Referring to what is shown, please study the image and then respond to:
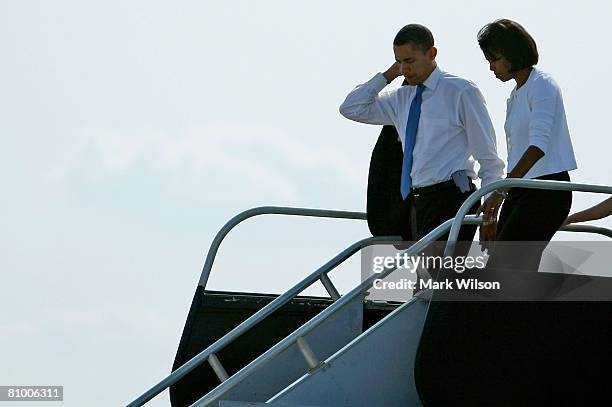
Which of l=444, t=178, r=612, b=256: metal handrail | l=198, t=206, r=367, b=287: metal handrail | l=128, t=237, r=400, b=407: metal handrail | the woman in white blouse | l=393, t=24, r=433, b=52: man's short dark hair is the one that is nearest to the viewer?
l=444, t=178, r=612, b=256: metal handrail

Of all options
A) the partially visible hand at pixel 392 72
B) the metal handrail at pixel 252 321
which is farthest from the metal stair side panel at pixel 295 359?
the partially visible hand at pixel 392 72

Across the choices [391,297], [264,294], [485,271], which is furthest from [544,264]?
[264,294]

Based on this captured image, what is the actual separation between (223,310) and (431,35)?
207 centimetres

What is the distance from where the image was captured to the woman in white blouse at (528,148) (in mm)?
6152

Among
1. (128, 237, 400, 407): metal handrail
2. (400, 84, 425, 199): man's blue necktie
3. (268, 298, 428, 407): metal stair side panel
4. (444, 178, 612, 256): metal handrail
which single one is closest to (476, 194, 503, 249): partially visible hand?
(444, 178, 612, 256): metal handrail

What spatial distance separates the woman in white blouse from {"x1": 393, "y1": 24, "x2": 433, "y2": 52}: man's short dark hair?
770 millimetres

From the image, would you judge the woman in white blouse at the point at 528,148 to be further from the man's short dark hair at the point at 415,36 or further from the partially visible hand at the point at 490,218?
the man's short dark hair at the point at 415,36

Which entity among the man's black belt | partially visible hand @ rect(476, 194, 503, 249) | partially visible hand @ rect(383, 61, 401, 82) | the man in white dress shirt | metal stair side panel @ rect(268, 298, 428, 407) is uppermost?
partially visible hand @ rect(383, 61, 401, 82)

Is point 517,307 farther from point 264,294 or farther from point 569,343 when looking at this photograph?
point 264,294

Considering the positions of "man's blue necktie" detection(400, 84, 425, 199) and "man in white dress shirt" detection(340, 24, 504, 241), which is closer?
"man in white dress shirt" detection(340, 24, 504, 241)

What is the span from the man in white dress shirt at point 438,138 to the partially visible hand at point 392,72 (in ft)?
0.76

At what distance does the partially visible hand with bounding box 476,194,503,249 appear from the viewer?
244 inches

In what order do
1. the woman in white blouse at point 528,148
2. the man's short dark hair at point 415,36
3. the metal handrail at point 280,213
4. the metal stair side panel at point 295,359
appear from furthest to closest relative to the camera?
the metal handrail at point 280,213 < the metal stair side panel at point 295,359 < the man's short dark hair at point 415,36 < the woman in white blouse at point 528,148

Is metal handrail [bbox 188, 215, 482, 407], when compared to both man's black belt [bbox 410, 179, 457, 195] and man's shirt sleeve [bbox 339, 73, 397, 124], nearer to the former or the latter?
man's black belt [bbox 410, 179, 457, 195]
